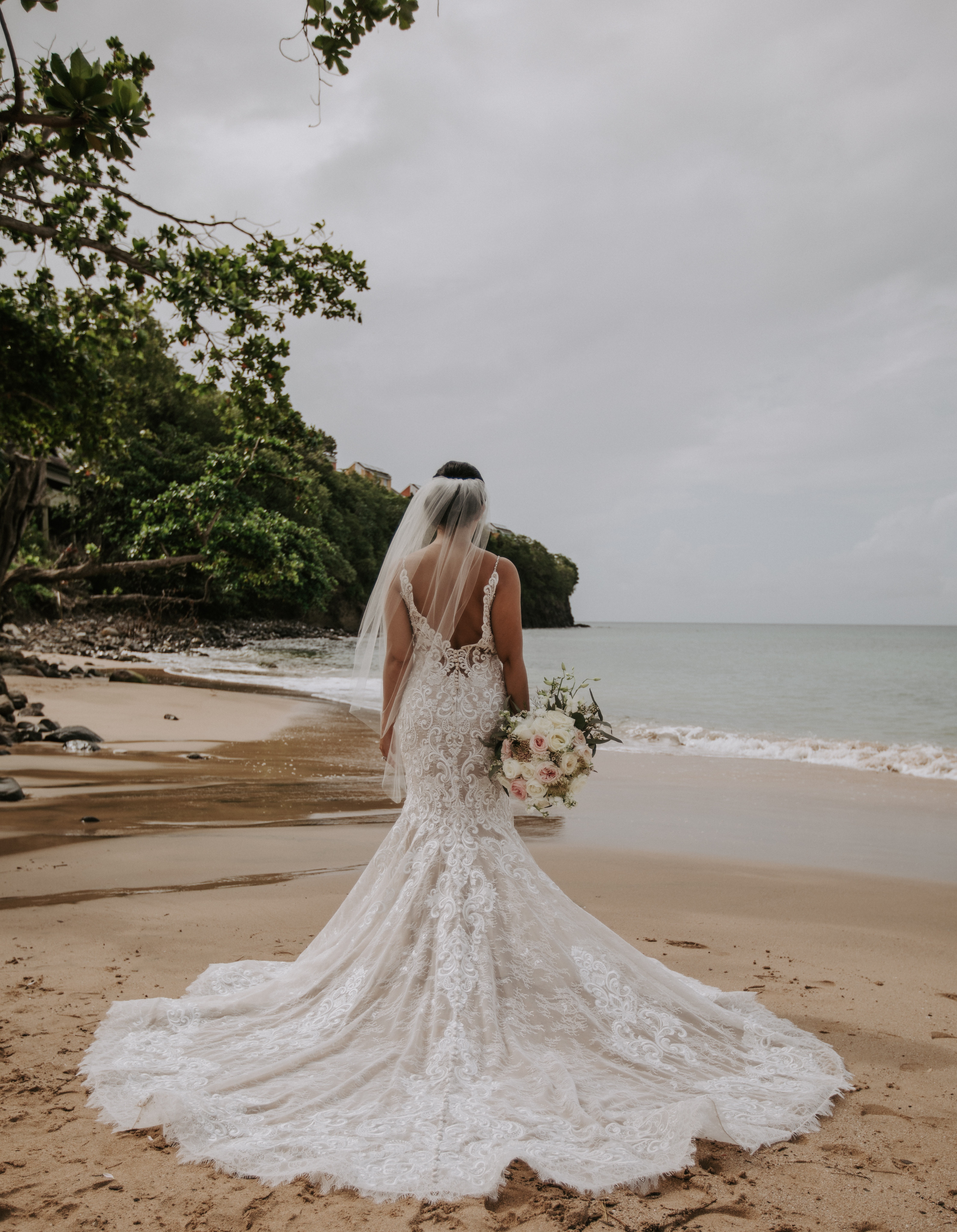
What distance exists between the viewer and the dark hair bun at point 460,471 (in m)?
3.60

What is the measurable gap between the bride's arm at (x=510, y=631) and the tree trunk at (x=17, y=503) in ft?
25.4

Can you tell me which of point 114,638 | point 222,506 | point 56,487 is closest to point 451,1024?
point 222,506

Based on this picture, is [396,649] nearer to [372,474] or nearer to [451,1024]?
[451,1024]

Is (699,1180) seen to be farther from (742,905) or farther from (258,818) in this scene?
(258,818)

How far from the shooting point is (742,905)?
514 cm

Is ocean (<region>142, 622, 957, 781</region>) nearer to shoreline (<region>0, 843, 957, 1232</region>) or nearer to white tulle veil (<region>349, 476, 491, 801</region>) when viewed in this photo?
shoreline (<region>0, 843, 957, 1232</region>)

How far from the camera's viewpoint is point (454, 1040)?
2.83 meters

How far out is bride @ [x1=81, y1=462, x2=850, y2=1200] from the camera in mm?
2414

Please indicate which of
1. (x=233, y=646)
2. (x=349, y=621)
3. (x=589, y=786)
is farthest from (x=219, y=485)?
(x=349, y=621)

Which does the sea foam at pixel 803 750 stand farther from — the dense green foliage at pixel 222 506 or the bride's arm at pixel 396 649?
the bride's arm at pixel 396 649

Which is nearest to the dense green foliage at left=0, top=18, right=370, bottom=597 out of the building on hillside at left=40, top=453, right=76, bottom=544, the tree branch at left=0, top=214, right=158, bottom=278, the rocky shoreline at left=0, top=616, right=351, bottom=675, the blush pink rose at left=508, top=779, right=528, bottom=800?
the tree branch at left=0, top=214, right=158, bottom=278

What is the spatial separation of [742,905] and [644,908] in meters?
0.66

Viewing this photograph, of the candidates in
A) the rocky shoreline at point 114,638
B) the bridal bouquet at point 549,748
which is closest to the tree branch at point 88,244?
the bridal bouquet at point 549,748

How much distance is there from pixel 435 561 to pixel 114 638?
2562 centimetres
